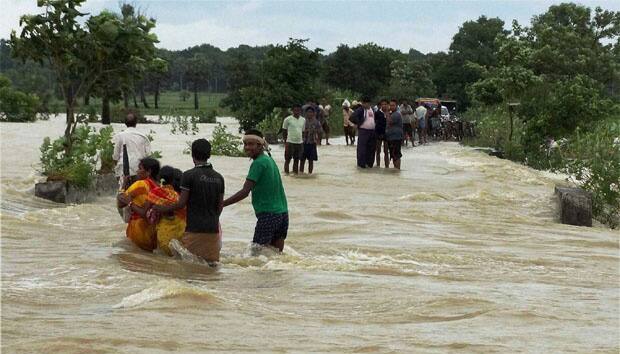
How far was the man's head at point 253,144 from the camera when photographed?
987 centimetres

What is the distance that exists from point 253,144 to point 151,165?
3.65 ft

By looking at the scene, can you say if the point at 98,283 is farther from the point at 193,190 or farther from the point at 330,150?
the point at 330,150

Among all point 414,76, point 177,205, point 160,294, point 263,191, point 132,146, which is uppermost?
point 414,76

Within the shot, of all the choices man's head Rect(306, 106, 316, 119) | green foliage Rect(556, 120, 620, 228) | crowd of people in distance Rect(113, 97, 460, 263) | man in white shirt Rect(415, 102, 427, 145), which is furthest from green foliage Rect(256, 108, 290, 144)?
crowd of people in distance Rect(113, 97, 460, 263)

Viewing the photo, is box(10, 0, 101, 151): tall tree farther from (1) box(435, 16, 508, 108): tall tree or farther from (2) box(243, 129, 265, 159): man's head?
(1) box(435, 16, 508, 108): tall tree

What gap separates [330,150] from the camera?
2984 centimetres

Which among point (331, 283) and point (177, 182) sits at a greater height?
point (177, 182)

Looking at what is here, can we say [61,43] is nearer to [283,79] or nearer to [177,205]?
[177,205]

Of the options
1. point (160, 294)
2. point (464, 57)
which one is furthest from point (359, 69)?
point (160, 294)

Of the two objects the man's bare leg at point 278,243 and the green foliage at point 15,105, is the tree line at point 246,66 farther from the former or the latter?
the man's bare leg at point 278,243

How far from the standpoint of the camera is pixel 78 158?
677 inches

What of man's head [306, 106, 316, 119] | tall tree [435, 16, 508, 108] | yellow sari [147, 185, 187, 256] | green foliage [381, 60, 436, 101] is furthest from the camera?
tall tree [435, 16, 508, 108]

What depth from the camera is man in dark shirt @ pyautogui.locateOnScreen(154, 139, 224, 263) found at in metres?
9.57

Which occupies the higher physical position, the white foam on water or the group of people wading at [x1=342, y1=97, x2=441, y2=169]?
the group of people wading at [x1=342, y1=97, x2=441, y2=169]
